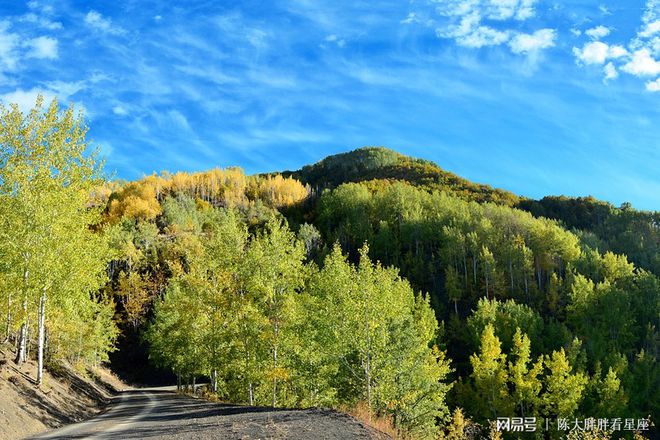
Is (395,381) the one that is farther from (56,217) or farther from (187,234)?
(187,234)

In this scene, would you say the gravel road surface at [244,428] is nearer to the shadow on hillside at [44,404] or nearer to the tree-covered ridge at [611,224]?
the shadow on hillside at [44,404]

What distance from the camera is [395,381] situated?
A: 3084 cm

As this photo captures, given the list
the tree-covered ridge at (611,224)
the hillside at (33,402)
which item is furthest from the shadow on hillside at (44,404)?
the tree-covered ridge at (611,224)

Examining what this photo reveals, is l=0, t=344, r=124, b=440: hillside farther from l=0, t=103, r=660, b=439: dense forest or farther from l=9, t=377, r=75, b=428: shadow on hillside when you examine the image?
l=0, t=103, r=660, b=439: dense forest

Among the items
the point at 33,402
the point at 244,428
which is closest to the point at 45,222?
the point at 33,402

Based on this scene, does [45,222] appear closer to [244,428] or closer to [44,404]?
[44,404]

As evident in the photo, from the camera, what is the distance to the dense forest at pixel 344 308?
84.9 feet

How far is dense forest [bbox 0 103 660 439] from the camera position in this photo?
25875mm

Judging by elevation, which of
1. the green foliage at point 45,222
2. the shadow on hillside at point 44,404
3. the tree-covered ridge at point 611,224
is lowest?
the shadow on hillside at point 44,404

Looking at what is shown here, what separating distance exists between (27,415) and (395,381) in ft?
66.6

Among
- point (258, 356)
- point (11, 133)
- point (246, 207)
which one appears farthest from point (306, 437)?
point (246, 207)

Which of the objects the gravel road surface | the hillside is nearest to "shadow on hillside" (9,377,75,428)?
the hillside

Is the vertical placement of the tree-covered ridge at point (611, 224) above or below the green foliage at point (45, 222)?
above

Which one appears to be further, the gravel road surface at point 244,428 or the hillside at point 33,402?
the hillside at point 33,402
